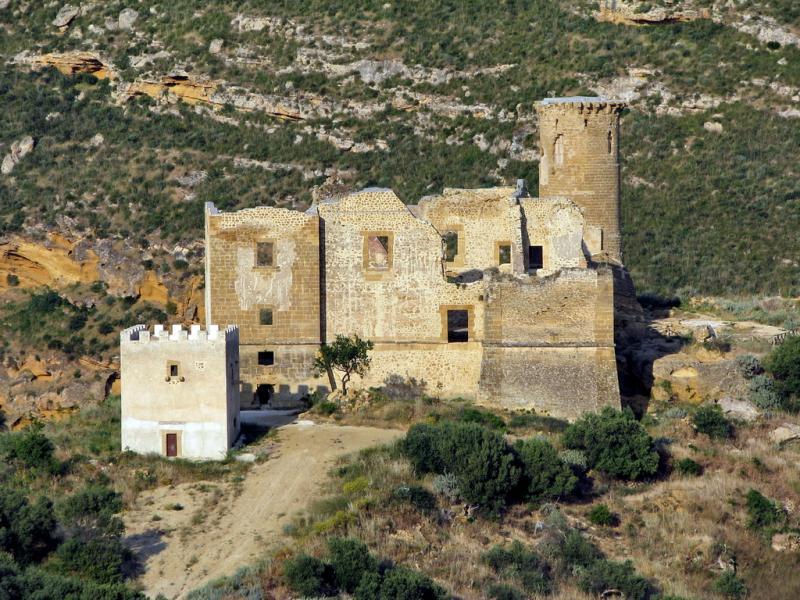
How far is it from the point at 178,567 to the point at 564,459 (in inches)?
325

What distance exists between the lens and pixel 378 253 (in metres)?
40.0

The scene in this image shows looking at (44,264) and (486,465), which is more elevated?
(44,264)

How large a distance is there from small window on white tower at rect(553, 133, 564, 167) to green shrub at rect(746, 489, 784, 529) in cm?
1235

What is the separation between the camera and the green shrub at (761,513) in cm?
3478

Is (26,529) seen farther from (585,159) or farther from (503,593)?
(585,159)

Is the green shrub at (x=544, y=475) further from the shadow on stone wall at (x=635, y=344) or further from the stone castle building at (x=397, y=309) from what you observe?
the shadow on stone wall at (x=635, y=344)

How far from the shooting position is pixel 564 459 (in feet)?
116

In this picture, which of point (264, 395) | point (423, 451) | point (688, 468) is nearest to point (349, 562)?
point (423, 451)

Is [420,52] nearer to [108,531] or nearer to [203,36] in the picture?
[203,36]

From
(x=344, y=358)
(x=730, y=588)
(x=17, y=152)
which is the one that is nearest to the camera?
(x=730, y=588)

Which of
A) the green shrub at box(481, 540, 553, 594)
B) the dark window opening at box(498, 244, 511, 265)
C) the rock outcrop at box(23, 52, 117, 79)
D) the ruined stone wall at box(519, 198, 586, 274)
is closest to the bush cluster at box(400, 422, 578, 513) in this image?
the green shrub at box(481, 540, 553, 594)

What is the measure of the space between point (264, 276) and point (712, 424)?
9.97 m

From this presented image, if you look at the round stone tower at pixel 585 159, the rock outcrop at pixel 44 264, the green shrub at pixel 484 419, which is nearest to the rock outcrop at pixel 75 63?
the rock outcrop at pixel 44 264

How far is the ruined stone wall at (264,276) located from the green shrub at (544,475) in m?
6.43
